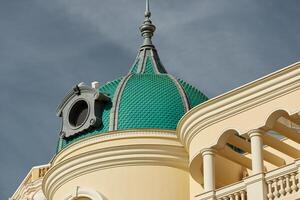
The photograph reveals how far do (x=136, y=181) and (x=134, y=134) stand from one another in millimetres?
1312

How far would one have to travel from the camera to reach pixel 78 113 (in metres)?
30.8

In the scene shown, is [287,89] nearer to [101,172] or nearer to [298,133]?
[298,133]

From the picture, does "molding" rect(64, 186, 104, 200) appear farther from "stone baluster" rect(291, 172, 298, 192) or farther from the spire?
"stone baluster" rect(291, 172, 298, 192)

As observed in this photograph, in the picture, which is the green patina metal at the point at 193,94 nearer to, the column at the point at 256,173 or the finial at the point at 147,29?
the finial at the point at 147,29

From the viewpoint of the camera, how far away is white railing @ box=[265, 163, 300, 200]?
23938 mm

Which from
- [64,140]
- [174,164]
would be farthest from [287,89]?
[64,140]

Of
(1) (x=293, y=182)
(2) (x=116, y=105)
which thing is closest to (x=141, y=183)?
(2) (x=116, y=105)

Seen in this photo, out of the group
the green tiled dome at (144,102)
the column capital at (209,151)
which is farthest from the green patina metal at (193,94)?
the column capital at (209,151)

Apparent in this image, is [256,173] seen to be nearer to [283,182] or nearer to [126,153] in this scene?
[283,182]

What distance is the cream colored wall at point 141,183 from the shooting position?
2819cm

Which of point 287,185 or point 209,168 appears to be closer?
point 287,185

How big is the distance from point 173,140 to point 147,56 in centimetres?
441

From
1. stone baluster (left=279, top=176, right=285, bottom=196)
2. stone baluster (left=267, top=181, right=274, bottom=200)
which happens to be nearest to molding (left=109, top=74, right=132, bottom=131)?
stone baluster (left=267, top=181, right=274, bottom=200)

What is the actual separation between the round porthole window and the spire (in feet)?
6.52
